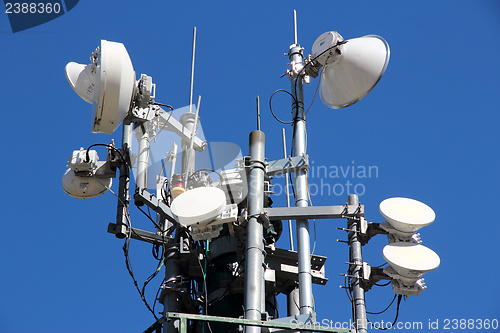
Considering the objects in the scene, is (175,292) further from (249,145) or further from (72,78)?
(72,78)

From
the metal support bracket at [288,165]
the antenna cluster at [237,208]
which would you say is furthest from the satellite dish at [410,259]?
the metal support bracket at [288,165]

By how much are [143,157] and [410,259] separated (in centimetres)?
664

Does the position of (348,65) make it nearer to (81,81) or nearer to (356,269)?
(356,269)

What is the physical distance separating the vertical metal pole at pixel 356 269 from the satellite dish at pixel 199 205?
10.5ft

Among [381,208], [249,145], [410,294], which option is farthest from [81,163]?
[410,294]

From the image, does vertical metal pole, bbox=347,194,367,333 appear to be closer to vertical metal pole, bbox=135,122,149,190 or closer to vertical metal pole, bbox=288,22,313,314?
vertical metal pole, bbox=288,22,313,314

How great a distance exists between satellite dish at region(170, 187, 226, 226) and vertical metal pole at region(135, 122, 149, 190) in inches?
37.7

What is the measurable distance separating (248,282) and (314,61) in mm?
6177

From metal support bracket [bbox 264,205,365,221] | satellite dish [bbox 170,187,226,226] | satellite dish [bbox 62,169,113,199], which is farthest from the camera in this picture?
satellite dish [bbox 62,169,113,199]

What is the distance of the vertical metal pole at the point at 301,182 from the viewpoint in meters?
15.0

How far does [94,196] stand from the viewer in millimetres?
18609

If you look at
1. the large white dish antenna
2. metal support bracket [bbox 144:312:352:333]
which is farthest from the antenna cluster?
metal support bracket [bbox 144:312:352:333]

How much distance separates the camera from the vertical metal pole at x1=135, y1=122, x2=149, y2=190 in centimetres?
1692

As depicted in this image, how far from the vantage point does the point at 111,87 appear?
16.0 meters
